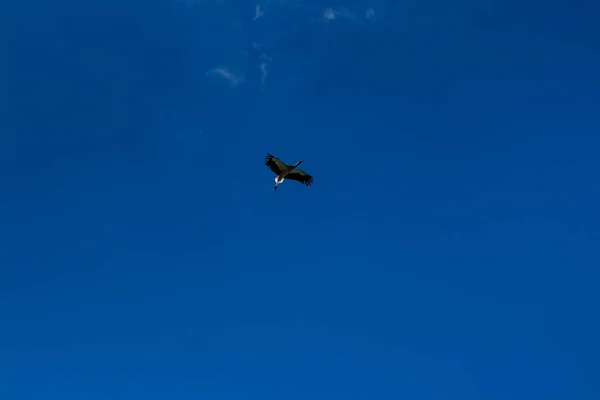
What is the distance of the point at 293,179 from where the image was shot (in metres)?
74.2

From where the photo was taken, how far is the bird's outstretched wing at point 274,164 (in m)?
71.6

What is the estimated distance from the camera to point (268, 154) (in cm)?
7125

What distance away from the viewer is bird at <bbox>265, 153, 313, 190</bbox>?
71938 millimetres

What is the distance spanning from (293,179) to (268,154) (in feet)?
15.1

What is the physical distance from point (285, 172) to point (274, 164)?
1932 millimetres

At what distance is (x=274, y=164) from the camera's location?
237 ft

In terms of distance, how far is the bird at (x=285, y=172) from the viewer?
71.9 meters

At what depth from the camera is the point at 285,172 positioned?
73.6m

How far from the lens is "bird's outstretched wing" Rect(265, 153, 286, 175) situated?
235 feet
